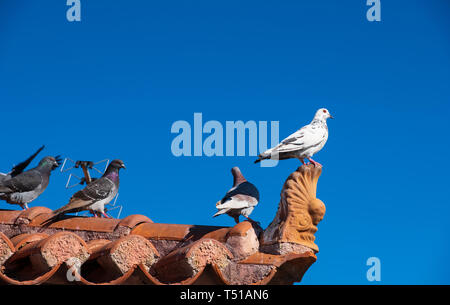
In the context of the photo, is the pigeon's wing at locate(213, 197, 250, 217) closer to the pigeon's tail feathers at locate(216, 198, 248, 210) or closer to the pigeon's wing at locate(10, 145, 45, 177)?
the pigeon's tail feathers at locate(216, 198, 248, 210)

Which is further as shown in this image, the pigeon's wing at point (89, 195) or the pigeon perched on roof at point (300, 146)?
the pigeon's wing at point (89, 195)

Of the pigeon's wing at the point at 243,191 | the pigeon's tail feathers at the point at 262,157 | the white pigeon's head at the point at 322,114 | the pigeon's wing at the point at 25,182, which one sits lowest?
the pigeon's wing at the point at 243,191

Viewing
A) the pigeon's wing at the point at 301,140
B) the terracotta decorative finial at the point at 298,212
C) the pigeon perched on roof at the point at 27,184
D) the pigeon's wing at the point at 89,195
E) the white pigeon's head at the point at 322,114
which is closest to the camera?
the terracotta decorative finial at the point at 298,212

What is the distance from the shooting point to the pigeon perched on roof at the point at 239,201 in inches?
283

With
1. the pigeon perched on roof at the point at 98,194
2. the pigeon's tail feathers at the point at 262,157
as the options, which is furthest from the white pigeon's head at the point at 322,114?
the pigeon perched on roof at the point at 98,194

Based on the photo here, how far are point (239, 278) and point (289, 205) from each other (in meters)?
0.84

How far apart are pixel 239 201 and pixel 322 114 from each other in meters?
1.48

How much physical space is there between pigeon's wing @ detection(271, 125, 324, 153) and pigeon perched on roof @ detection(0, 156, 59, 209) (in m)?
4.27

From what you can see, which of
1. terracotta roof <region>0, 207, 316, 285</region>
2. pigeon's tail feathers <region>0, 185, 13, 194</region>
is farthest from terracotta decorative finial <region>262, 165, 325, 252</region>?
pigeon's tail feathers <region>0, 185, 13, 194</region>

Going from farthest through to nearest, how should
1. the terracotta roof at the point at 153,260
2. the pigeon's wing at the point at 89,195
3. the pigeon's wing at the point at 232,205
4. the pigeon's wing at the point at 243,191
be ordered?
the pigeon's wing at the point at 89,195, the pigeon's wing at the point at 243,191, the pigeon's wing at the point at 232,205, the terracotta roof at the point at 153,260

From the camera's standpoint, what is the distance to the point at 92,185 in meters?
8.90

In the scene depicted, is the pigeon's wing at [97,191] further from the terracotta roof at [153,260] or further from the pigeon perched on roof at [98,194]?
the terracotta roof at [153,260]
